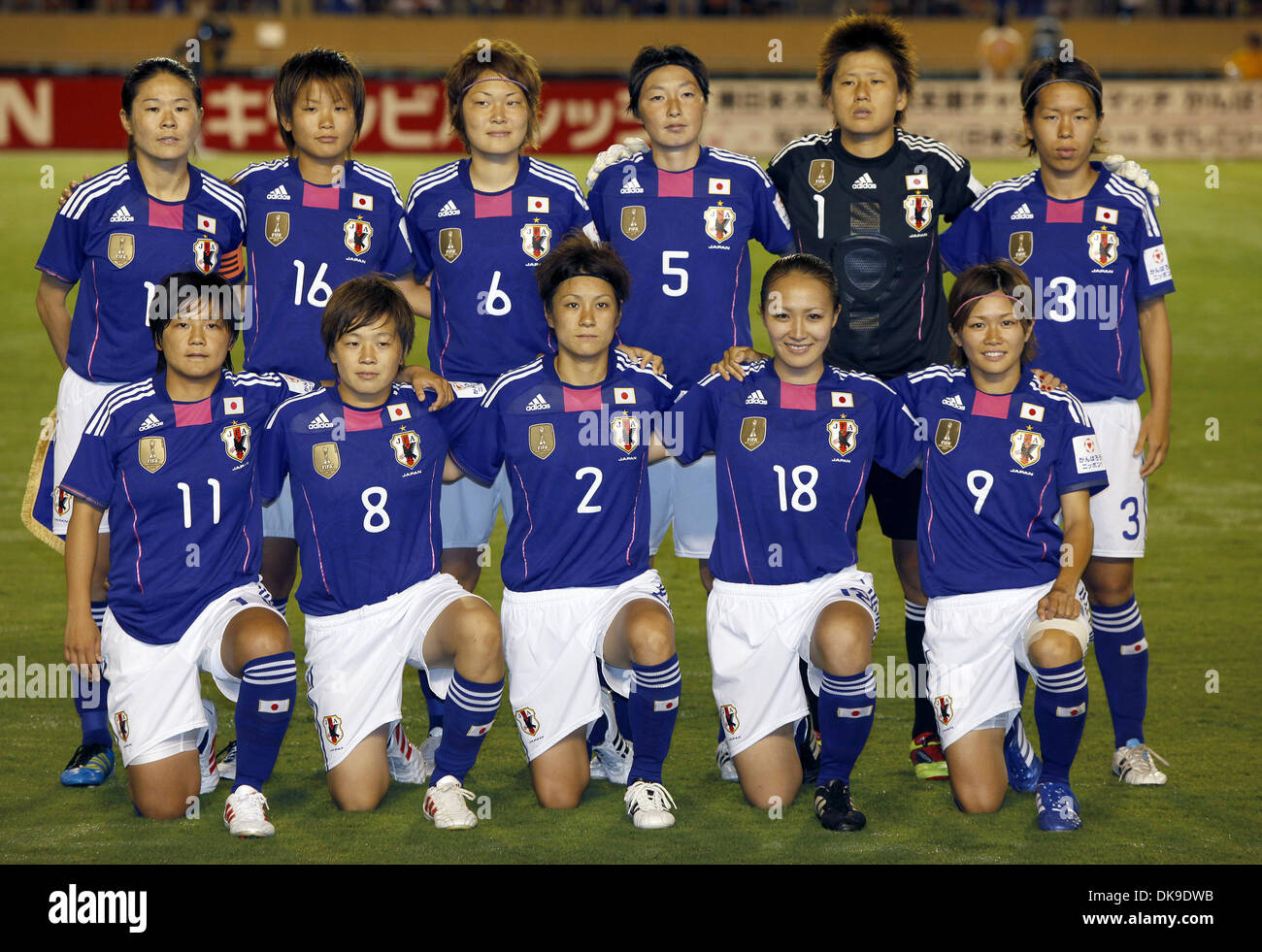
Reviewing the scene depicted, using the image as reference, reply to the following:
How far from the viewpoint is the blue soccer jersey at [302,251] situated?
551cm

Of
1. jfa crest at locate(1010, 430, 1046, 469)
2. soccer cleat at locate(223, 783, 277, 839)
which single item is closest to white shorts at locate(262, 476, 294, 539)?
soccer cleat at locate(223, 783, 277, 839)

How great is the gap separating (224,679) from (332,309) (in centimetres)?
125

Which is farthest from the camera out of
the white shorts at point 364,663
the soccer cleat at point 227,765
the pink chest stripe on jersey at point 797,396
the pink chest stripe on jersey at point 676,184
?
the pink chest stripe on jersey at point 676,184

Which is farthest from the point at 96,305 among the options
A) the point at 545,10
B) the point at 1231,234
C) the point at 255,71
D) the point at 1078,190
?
the point at 545,10

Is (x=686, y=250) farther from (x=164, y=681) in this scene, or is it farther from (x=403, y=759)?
(x=164, y=681)

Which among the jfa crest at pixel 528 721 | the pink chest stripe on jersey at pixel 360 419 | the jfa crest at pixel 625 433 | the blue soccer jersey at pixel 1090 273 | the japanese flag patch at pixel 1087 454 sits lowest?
the jfa crest at pixel 528 721

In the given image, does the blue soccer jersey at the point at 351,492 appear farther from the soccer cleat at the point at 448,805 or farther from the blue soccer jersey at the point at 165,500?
the soccer cleat at the point at 448,805

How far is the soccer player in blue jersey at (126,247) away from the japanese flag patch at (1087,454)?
3053mm

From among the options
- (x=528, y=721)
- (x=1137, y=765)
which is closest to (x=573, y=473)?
(x=528, y=721)

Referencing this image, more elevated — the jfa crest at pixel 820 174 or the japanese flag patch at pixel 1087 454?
the jfa crest at pixel 820 174

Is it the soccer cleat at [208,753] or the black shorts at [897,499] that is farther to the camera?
the black shorts at [897,499]

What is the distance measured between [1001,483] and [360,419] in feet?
7.03

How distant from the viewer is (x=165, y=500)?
504 cm

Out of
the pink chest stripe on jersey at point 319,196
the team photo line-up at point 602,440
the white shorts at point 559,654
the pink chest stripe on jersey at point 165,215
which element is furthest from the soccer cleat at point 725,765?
the pink chest stripe on jersey at point 165,215
